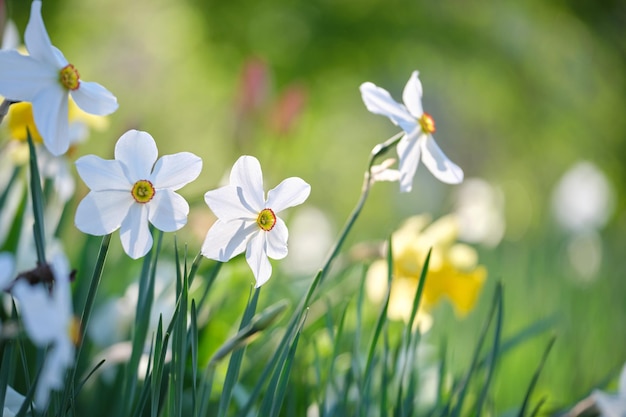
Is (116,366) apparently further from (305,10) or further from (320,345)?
(305,10)

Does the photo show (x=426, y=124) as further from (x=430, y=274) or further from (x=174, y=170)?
(x=430, y=274)

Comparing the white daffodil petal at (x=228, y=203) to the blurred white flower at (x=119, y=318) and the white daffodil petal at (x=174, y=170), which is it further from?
the blurred white flower at (x=119, y=318)

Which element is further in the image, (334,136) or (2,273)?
(334,136)

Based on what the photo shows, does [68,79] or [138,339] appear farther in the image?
[138,339]

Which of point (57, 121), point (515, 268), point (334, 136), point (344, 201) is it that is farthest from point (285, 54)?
point (57, 121)

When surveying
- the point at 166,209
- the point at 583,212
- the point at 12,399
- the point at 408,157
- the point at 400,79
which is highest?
the point at 400,79

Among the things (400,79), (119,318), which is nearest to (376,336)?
(119,318)

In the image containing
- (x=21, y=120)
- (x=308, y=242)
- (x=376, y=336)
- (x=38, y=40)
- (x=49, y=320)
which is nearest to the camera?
(x=49, y=320)
